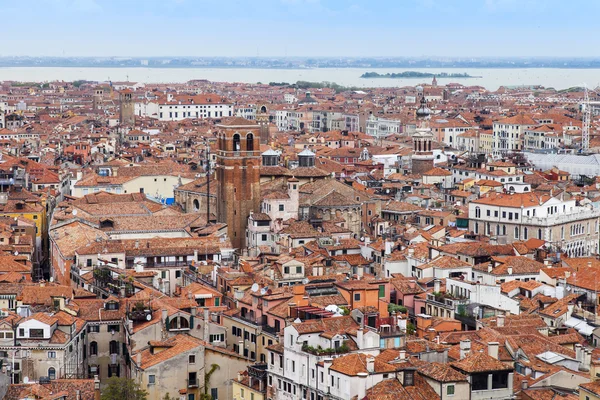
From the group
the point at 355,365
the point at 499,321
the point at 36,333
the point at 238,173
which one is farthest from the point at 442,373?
the point at 238,173

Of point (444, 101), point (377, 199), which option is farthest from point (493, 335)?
point (444, 101)

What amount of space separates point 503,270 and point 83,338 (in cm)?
966

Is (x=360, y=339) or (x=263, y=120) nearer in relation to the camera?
(x=360, y=339)

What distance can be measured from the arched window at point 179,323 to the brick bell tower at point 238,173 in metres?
14.6

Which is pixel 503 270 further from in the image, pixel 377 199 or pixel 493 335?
pixel 377 199

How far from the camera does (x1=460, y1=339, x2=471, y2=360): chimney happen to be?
2030cm

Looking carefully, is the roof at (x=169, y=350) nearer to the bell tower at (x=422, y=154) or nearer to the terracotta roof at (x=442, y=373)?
the terracotta roof at (x=442, y=373)

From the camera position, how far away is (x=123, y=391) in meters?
20.9

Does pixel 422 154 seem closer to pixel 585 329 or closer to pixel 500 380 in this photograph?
pixel 585 329

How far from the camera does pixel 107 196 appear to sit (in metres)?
43.8

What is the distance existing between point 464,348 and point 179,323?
18.8 feet

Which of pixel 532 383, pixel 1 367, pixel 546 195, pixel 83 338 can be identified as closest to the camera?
pixel 532 383

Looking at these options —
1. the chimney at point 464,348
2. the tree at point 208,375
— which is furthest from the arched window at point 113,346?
the chimney at point 464,348

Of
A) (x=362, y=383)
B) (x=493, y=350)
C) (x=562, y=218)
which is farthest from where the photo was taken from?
(x=562, y=218)
